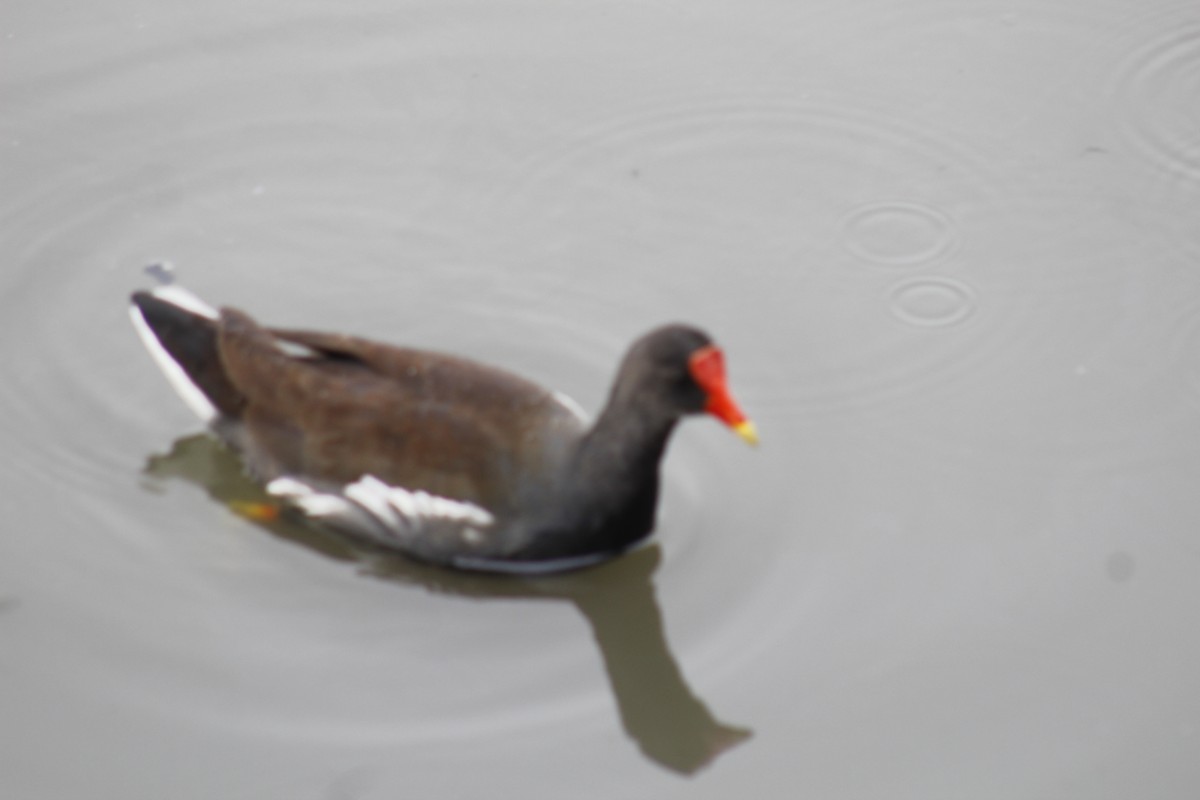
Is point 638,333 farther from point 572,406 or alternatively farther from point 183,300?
point 183,300

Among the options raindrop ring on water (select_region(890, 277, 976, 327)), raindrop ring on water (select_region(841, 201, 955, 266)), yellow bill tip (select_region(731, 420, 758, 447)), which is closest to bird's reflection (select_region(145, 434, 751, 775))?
yellow bill tip (select_region(731, 420, 758, 447))

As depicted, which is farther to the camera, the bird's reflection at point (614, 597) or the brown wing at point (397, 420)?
the brown wing at point (397, 420)

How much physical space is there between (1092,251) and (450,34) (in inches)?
110

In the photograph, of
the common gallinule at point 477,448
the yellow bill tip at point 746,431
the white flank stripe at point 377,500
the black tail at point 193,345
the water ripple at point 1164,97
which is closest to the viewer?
the yellow bill tip at point 746,431

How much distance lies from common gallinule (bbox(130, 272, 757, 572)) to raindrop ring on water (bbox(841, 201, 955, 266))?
152 cm

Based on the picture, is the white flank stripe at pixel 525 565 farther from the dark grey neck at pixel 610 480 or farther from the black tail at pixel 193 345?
the black tail at pixel 193 345

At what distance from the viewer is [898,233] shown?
6.77m

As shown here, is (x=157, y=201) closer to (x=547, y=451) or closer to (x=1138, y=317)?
(x=547, y=451)

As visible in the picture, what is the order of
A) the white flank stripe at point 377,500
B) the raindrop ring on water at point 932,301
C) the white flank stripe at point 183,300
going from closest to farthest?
the white flank stripe at point 377,500
the white flank stripe at point 183,300
the raindrop ring on water at point 932,301

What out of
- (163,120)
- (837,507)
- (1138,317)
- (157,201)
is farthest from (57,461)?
(1138,317)

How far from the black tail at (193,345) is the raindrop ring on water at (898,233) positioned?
2304 millimetres

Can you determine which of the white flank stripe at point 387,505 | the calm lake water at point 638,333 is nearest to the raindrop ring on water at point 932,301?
the calm lake water at point 638,333

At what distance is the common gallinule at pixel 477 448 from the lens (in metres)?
5.41

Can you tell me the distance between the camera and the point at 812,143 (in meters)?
7.21
